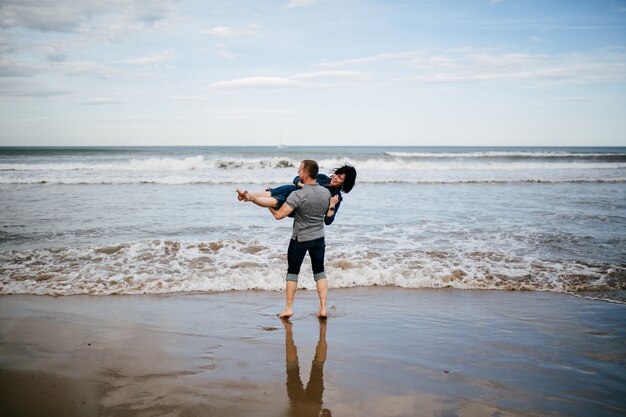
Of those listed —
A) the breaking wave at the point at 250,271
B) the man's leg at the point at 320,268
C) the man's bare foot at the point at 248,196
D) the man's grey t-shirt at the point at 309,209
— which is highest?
the man's bare foot at the point at 248,196

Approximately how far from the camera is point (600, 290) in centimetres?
698

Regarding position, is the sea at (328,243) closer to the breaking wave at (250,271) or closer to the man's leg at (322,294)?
the breaking wave at (250,271)

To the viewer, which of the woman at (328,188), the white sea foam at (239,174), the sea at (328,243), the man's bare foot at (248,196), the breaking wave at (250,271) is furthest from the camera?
the white sea foam at (239,174)

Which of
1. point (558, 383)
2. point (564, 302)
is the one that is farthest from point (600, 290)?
point (558, 383)

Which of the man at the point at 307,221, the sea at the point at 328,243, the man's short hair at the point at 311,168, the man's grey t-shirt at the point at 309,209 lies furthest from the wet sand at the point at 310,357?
the man's short hair at the point at 311,168

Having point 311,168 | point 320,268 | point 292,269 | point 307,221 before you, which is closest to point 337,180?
point 311,168

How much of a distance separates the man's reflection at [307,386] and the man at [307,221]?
35.2 inches

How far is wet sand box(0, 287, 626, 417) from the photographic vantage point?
353cm

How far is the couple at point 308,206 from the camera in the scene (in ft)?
17.6

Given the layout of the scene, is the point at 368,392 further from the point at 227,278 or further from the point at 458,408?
the point at 227,278

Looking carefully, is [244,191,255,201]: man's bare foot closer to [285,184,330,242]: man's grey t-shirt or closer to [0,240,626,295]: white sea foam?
[285,184,330,242]: man's grey t-shirt

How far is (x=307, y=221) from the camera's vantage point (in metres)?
5.53

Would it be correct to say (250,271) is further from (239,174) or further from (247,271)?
(239,174)

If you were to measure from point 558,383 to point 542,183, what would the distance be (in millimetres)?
22557
